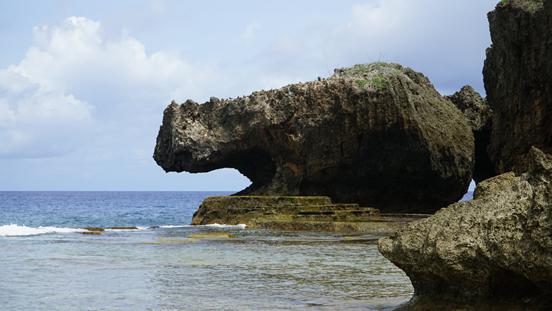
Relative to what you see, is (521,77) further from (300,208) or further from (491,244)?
(491,244)

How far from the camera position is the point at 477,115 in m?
44.5

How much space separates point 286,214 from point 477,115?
16858 millimetres

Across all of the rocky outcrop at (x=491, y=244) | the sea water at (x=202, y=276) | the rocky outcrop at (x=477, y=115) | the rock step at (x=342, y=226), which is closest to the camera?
the rocky outcrop at (x=491, y=244)

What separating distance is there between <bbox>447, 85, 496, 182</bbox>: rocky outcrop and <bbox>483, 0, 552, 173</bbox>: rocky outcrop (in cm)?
1014

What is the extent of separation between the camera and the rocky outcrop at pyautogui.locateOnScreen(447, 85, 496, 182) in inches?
1746

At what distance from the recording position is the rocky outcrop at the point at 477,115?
44344mm

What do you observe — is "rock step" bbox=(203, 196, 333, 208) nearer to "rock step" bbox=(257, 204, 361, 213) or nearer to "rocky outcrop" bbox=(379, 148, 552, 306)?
"rock step" bbox=(257, 204, 361, 213)

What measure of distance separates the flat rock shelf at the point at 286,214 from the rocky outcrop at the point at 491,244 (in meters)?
20.5

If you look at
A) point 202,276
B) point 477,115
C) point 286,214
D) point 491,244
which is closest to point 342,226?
point 286,214

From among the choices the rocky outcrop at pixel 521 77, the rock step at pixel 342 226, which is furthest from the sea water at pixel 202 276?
the rocky outcrop at pixel 521 77

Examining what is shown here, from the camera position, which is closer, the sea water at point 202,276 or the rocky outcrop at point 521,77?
the sea water at point 202,276

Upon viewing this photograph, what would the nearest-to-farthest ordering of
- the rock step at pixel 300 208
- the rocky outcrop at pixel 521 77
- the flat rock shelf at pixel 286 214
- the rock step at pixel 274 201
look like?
the rocky outcrop at pixel 521 77, the flat rock shelf at pixel 286 214, the rock step at pixel 300 208, the rock step at pixel 274 201

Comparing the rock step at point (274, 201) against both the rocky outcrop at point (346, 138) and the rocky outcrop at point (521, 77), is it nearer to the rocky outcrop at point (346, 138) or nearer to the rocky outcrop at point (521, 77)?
the rocky outcrop at point (346, 138)

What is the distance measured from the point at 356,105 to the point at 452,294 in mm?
30355
